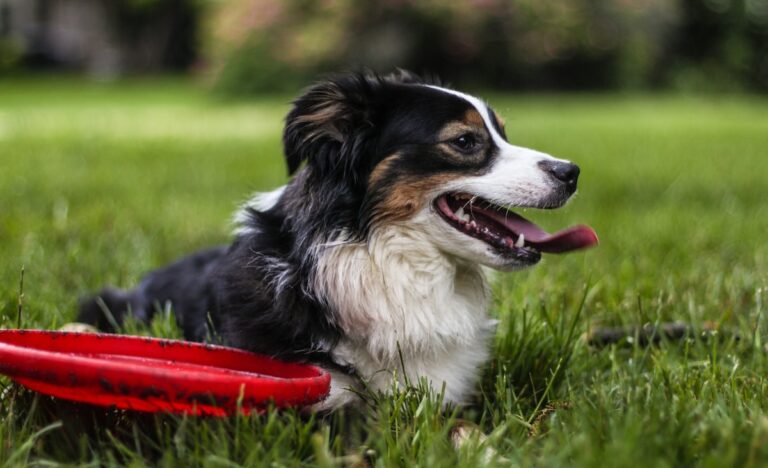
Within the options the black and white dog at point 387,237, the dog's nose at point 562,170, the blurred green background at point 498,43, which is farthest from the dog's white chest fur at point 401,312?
the blurred green background at point 498,43

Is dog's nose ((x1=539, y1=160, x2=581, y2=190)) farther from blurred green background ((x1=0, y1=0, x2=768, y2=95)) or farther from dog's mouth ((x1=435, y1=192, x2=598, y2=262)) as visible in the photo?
blurred green background ((x1=0, y1=0, x2=768, y2=95))

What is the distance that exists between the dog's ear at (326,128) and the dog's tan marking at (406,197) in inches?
6.3

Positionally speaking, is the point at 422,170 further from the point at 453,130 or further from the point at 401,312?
the point at 401,312

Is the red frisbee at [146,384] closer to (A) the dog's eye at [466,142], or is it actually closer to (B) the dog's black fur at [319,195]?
(B) the dog's black fur at [319,195]

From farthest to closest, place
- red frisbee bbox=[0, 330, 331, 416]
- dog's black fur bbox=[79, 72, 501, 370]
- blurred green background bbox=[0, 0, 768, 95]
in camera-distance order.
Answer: blurred green background bbox=[0, 0, 768, 95], dog's black fur bbox=[79, 72, 501, 370], red frisbee bbox=[0, 330, 331, 416]

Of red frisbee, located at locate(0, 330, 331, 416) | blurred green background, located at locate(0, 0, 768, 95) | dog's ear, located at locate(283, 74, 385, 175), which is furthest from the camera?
blurred green background, located at locate(0, 0, 768, 95)

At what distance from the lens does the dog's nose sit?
275 centimetres

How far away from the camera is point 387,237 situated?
8.85 feet

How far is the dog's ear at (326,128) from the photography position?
2.70 m

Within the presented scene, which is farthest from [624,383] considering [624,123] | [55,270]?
[624,123]

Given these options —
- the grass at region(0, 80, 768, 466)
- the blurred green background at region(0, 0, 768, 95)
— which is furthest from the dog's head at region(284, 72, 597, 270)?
the blurred green background at region(0, 0, 768, 95)

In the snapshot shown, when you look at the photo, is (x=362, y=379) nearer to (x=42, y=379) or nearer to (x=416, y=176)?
(x=416, y=176)

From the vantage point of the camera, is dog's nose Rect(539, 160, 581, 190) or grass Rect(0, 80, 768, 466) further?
dog's nose Rect(539, 160, 581, 190)

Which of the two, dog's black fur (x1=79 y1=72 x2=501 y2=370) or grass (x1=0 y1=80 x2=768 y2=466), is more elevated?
dog's black fur (x1=79 y1=72 x2=501 y2=370)
